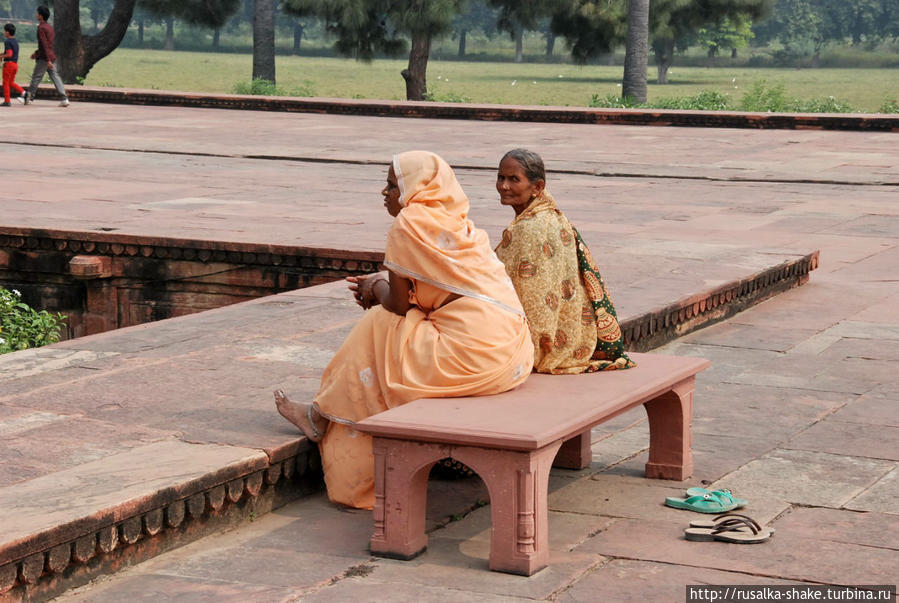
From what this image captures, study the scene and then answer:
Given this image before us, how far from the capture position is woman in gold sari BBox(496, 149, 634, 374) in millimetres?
4266

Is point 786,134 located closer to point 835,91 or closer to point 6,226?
point 6,226

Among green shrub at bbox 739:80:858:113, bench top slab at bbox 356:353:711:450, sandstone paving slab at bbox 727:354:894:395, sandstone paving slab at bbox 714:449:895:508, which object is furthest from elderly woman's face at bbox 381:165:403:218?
green shrub at bbox 739:80:858:113

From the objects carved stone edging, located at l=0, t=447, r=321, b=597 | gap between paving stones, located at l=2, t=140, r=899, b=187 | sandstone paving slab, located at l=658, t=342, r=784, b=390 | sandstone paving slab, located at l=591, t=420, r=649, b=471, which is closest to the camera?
carved stone edging, located at l=0, t=447, r=321, b=597

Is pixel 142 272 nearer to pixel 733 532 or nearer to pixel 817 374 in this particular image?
pixel 817 374

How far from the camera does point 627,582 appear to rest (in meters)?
3.53

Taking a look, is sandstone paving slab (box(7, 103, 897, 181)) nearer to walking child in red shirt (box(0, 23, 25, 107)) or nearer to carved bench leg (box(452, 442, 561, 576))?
walking child in red shirt (box(0, 23, 25, 107))

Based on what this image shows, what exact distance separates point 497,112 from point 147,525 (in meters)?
15.6

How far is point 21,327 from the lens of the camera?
23.6 ft

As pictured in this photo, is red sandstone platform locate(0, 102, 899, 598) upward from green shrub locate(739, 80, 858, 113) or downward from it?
downward

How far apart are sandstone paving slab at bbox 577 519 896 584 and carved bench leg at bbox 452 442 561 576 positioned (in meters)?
0.28

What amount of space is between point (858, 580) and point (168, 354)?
2844 mm

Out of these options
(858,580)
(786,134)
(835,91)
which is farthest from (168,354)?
(835,91)

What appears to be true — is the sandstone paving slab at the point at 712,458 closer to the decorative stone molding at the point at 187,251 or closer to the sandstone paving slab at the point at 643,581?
the sandstone paving slab at the point at 643,581

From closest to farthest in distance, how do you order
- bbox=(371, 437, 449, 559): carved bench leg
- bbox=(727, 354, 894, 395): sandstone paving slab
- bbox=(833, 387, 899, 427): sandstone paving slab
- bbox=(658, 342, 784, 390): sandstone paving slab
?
bbox=(371, 437, 449, 559): carved bench leg < bbox=(833, 387, 899, 427): sandstone paving slab < bbox=(727, 354, 894, 395): sandstone paving slab < bbox=(658, 342, 784, 390): sandstone paving slab
